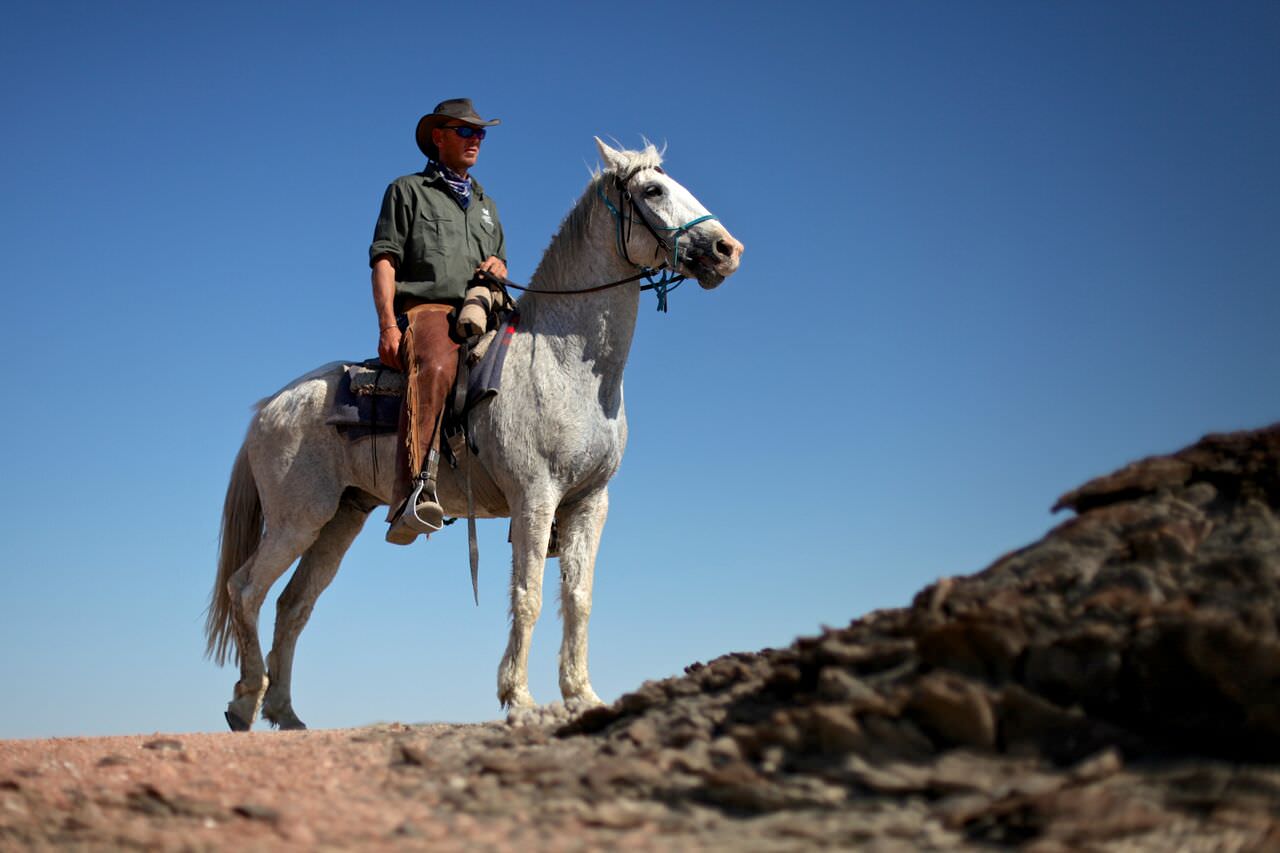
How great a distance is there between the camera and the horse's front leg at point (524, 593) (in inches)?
279

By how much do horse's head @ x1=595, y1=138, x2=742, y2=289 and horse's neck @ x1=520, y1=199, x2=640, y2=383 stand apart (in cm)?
15

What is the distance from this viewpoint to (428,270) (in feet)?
27.8

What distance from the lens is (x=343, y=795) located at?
13.6ft

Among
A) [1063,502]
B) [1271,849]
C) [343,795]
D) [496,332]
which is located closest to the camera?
[1271,849]

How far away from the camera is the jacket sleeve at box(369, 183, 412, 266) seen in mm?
8383

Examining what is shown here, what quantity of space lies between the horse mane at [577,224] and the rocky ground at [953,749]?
4141 millimetres

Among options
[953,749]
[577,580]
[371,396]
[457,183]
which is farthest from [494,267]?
[953,749]

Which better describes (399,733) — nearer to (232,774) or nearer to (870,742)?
(232,774)

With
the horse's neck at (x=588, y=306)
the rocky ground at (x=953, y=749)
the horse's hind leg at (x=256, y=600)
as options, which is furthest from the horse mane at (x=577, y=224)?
the rocky ground at (x=953, y=749)

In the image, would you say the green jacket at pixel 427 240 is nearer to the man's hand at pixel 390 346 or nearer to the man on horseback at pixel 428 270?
the man on horseback at pixel 428 270

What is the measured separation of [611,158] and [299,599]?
13.5 ft

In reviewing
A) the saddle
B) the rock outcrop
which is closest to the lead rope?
the saddle

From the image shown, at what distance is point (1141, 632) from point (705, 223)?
14.9 ft

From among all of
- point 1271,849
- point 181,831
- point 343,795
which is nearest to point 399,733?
point 343,795
